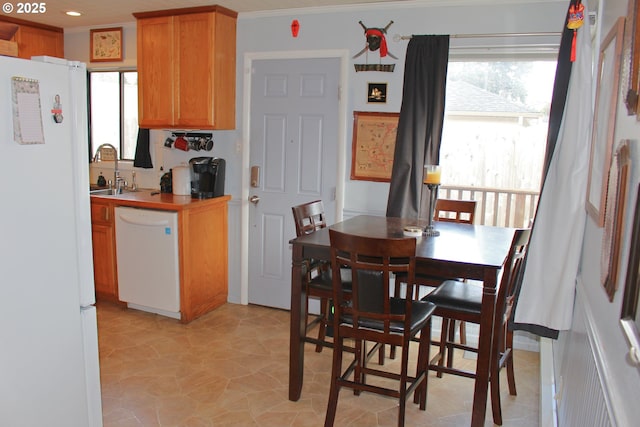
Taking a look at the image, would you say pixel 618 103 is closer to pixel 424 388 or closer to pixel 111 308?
pixel 424 388

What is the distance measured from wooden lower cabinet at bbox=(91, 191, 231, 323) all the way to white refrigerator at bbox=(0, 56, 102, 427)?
182cm

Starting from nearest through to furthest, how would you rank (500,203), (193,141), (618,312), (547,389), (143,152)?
(618,312)
(547,389)
(500,203)
(193,141)
(143,152)

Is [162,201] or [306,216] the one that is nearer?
[306,216]

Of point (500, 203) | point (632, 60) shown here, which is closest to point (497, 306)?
point (500, 203)

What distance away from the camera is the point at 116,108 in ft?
16.2

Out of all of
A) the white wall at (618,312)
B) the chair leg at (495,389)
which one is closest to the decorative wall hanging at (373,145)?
the chair leg at (495,389)

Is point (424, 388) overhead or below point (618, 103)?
below

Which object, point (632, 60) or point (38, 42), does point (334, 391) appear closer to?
point (632, 60)

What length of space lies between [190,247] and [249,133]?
108 cm

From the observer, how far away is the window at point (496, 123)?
3.56 m

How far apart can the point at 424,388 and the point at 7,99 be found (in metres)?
2.36

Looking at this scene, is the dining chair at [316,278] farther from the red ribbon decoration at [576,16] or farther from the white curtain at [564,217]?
the red ribbon decoration at [576,16]

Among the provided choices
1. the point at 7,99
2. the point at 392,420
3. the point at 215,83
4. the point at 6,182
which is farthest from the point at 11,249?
the point at 215,83

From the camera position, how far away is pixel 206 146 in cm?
436
